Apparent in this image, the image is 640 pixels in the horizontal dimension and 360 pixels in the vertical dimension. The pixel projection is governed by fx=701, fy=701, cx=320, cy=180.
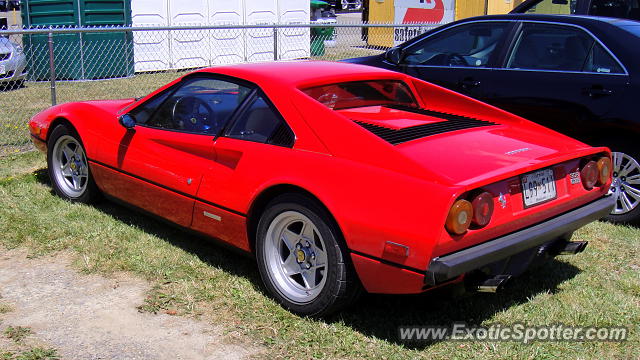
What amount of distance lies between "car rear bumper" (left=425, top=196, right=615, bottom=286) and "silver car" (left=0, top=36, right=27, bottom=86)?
9.20 metres

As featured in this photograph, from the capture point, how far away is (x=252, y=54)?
A: 14.8m

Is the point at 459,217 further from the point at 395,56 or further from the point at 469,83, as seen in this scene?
the point at 395,56

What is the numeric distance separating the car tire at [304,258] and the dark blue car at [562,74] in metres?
2.90

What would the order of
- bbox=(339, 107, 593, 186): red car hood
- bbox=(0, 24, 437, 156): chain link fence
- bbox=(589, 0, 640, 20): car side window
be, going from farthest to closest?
bbox=(0, 24, 437, 156): chain link fence → bbox=(589, 0, 640, 20): car side window → bbox=(339, 107, 593, 186): red car hood

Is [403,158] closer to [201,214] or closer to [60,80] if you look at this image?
[201,214]

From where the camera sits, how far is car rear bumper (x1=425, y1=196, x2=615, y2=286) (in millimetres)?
3135

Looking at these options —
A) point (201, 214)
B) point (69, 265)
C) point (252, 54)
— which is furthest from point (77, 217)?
point (252, 54)

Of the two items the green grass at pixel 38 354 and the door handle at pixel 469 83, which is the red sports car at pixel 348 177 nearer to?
the green grass at pixel 38 354

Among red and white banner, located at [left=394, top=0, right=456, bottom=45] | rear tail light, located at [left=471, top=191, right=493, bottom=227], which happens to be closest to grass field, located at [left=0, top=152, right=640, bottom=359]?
rear tail light, located at [left=471, top=191, right=493, bottom=227]

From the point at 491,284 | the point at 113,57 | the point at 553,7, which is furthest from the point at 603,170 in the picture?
the point at 113,57

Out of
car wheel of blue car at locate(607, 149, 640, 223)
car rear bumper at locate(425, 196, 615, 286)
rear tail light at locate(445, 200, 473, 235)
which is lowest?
car wheel of blue car at locate(607, 149, 640, 223)

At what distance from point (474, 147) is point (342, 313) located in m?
1.15

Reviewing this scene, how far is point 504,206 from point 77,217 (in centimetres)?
329

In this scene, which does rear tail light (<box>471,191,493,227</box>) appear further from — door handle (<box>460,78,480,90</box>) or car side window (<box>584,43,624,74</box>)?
door handle (<box>460,78,480,90</box>)
